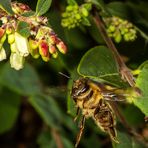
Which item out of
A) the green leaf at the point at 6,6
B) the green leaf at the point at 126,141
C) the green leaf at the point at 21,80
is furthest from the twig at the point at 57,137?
the green leaf at the point at 6,6

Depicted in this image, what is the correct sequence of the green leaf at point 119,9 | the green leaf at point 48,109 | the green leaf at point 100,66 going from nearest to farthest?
the green leaf at point 100,66 < the green leaf at point 119,9 < the green leaf at point 48,109

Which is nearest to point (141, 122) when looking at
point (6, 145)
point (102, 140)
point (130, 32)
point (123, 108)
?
point (123, 108)

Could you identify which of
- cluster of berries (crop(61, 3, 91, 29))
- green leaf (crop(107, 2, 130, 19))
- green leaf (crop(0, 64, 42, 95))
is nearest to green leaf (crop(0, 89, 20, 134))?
green leaf (crop(0, 64, 42, 95))

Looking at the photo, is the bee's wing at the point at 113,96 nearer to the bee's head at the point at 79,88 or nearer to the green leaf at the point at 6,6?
the bee's head at the point at 79,88

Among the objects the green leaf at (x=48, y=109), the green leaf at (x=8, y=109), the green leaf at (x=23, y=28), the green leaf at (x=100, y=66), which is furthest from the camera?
the green leaf at (x=8, y=109)

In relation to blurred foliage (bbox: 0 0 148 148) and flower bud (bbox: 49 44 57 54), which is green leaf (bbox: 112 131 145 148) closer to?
blurred foliage (bbox: 0 0 148 148)

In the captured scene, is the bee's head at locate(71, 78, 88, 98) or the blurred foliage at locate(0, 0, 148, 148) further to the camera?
the blurred foliage at locate(0, 0, 148, 148)

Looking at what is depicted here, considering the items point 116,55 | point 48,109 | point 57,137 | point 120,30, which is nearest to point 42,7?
point 116,55
